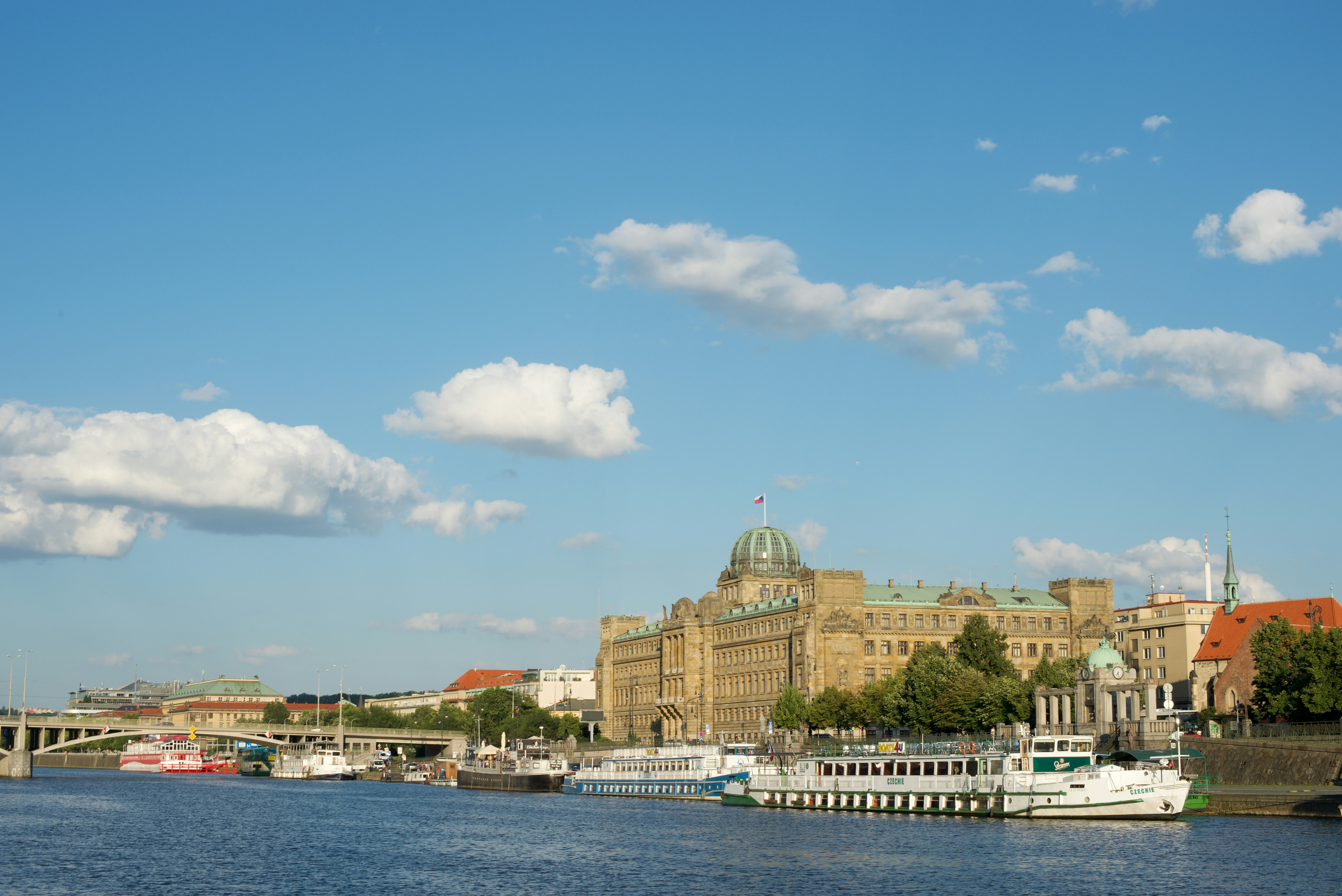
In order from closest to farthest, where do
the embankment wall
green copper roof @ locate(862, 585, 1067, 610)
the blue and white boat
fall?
the embankment wall → the blue and white boat → green copper roof @ locate(862, 585, 1067, 610)

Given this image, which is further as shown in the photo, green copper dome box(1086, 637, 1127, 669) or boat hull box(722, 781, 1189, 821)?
green copper dome box(1086, 637, 1127, 669)

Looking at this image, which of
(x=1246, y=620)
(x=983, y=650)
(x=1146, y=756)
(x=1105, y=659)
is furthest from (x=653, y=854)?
(x=1246, y=620)

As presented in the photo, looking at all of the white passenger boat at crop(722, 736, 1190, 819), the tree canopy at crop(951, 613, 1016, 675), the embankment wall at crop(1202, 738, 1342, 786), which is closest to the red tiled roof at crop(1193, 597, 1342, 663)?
the tree canopy at crop(951, 613, 1016, 675)

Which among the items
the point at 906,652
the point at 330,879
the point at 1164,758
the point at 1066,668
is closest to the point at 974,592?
the point at 906,652

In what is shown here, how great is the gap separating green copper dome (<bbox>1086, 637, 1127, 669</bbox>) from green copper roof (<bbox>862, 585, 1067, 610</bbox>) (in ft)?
204

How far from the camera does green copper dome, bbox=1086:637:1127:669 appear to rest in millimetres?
126562

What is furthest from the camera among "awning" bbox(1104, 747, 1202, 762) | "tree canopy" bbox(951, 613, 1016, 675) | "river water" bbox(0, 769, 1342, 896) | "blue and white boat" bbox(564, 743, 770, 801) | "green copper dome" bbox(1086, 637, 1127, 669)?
"tree canopy" bbox(951, 613, 1016, 675)

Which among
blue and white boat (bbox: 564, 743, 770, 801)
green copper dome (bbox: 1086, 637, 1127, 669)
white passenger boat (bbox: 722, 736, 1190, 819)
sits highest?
green copper dome (bbox: 1086, 637, 1127, 669)

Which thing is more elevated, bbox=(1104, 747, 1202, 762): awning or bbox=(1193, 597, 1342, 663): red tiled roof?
bbox=(1193, 597, 1342, 663): red tiled roof

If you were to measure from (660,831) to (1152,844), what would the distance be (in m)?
33.0

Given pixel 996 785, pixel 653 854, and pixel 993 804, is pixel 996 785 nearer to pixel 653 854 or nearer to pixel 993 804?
pixel 993 804

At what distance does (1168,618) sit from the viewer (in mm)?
183250

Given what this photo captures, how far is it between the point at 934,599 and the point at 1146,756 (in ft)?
307

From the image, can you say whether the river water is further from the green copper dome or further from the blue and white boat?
the green copper dome
